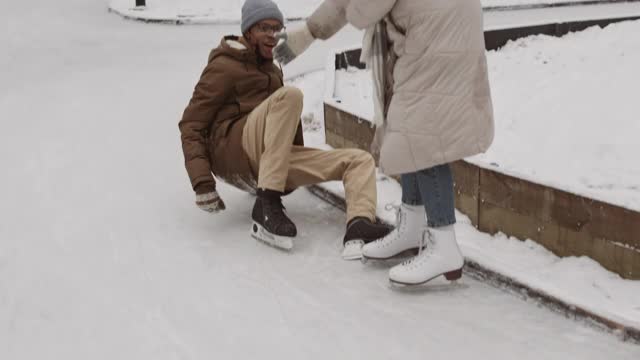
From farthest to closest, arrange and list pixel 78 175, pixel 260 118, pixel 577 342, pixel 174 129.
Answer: pixel 174 129 < pixel 78 175 < pixel 260 118 < pixel 577 342

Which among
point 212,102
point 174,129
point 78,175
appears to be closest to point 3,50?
point 174,129

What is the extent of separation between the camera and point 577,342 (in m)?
3.19

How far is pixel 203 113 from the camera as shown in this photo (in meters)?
4.48

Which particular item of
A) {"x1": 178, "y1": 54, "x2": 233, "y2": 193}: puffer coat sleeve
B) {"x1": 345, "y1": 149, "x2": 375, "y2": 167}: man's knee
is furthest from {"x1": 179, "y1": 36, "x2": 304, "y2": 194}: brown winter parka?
{"x1": 345, "y1": 149, "x2": 375, "y2": 167}: man's knee

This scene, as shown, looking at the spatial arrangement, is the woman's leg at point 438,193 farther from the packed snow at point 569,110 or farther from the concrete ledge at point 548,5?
the concrete ledge at point 548,5

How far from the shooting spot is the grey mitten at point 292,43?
404 cm

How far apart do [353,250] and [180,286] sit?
76 centimetres

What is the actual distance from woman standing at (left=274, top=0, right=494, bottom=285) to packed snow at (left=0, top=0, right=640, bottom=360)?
22 cm

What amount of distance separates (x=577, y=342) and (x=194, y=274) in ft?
5.15

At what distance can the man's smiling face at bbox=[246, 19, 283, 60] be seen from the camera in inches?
172

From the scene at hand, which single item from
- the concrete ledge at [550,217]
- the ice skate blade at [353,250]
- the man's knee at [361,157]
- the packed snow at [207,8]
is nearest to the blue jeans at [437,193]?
the concrete ledge at [550,217]

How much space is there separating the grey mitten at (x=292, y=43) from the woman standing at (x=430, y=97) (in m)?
0.47

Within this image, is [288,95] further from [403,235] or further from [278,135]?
[403,235]

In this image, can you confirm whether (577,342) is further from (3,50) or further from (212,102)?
(3,50)
